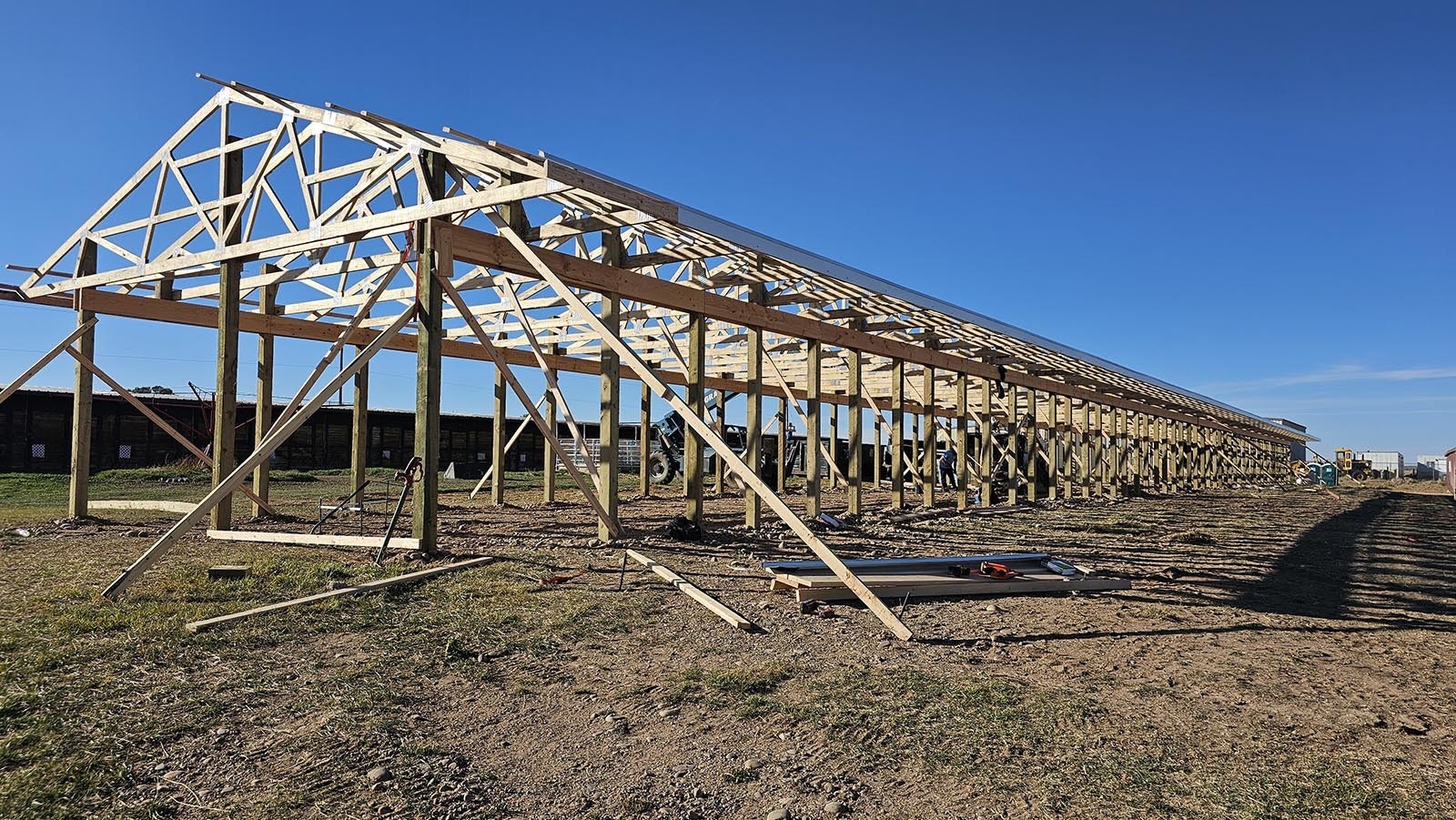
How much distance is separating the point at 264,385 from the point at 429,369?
5.04m

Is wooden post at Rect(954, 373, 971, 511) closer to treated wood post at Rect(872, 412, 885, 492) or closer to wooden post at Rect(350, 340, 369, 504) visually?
treated wood post at Rect(872, 412, 885, 492)

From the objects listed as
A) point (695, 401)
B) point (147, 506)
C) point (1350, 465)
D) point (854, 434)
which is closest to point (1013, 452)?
point (854, 434)

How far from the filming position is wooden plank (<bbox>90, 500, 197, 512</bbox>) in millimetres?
11864

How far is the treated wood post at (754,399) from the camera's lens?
1108 centimetres

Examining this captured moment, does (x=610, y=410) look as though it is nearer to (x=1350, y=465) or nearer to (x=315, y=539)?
(x=315, y=539)

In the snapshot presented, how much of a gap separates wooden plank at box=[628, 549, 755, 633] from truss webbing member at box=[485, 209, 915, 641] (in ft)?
2.37

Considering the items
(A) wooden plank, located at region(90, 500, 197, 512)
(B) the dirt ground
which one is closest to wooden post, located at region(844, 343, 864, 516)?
(B) the dirt ground

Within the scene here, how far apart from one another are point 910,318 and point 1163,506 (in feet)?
33.6

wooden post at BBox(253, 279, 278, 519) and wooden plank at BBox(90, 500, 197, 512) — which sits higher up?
wooden post at BBox(253, 279, 278, 519)

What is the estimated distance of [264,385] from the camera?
11.4 m

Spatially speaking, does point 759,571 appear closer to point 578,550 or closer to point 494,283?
point 578,550

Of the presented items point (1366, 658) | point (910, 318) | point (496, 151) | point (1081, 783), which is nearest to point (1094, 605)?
point (1366, 658)

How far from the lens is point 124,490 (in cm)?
1752

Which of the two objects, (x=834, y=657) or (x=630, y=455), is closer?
(x=834, y=657)
